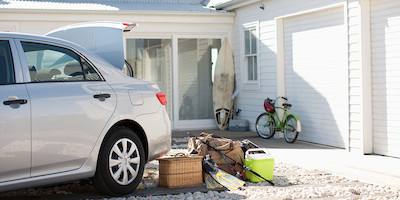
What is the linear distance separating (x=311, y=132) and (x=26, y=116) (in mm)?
7049

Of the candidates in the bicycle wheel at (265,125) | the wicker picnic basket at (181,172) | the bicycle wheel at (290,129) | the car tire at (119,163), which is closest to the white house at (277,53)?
the bicycle wheel at (290,129)

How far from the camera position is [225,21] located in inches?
531

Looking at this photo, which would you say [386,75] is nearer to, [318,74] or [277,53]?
[318,74]

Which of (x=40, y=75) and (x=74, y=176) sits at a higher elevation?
(x=40, y=75)

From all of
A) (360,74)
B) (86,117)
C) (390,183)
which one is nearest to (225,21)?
(360,74)

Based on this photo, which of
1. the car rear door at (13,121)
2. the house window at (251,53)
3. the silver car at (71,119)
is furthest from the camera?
the house window at (251,53)

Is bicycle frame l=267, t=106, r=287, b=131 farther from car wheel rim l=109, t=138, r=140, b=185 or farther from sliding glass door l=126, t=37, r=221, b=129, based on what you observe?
car wheel rim l=109, t=138, r=140, b=185

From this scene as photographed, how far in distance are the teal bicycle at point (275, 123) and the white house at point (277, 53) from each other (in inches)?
9.4

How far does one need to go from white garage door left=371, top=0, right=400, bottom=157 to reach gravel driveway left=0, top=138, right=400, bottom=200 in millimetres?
2287

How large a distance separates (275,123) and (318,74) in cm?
147

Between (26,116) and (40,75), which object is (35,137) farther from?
(40,75)

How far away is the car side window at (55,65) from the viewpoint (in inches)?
202

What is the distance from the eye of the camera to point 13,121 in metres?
4.69

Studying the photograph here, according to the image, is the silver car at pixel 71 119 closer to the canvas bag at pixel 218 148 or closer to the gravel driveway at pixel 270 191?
the gravel driveway at pixel 270 191
